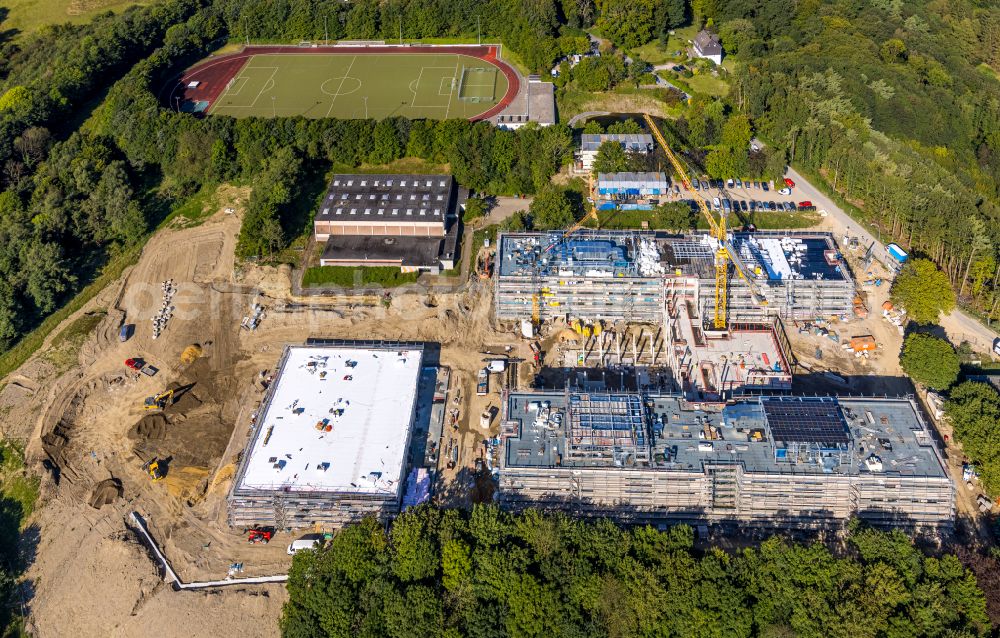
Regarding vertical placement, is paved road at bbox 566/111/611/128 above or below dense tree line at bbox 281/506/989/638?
above

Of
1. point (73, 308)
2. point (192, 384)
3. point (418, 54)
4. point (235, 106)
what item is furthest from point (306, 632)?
point (418, 54)

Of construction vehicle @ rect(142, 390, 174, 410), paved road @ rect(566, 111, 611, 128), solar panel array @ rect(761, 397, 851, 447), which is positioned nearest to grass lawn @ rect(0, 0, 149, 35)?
paved road @ rect(566, 111, 611, 128)

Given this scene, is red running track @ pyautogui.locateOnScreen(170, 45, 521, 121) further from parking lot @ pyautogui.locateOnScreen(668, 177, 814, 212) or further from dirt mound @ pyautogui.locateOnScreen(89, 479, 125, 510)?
dirt mound @ pyautogui.locateOnScreen(89, 479, 125, 510)

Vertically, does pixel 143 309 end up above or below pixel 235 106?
below

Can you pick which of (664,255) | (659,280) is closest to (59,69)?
(664,255)

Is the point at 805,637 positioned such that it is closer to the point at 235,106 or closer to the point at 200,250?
the point at 200,250

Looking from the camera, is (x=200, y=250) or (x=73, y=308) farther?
(x=200, y=250)
